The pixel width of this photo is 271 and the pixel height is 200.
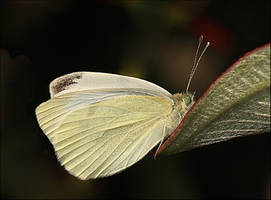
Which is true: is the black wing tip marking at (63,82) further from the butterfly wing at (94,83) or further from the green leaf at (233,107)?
the green leaf at (233,107)

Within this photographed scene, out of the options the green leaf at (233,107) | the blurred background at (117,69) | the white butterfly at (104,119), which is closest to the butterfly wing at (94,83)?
the white butterfly at (104,119)

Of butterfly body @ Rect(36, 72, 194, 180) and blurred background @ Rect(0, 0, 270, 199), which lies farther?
blurred background @ Rect(0, 0, 270, 199)

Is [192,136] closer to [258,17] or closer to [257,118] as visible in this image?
[257,118]

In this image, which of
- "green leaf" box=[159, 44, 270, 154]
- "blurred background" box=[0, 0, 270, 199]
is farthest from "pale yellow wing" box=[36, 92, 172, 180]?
"green leaf" box=[159, 44, 270, 154]

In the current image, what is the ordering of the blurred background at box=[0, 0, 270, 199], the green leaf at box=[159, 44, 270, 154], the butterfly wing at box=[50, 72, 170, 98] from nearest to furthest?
the green leaf at box=[159, 44, 270, 154], the butterfly wing at box=[50, 72, 170, 98], the blurred background at box=[0, 0, 270, 199]

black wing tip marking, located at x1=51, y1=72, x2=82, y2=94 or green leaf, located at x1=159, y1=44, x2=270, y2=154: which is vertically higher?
green leaf, located at x1=159, y1=44, x2=270, y2=154

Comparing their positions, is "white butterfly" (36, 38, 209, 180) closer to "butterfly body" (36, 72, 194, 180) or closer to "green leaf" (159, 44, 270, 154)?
"butterfly body" (36, 72, 194, 180)

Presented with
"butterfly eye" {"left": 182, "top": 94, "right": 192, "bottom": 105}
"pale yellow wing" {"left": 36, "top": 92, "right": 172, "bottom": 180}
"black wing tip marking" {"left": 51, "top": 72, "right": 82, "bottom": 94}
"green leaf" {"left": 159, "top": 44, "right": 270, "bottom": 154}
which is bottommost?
"pale yellow wing" {"left": 36, "top": 92, "right": 172, "bottom": 180}

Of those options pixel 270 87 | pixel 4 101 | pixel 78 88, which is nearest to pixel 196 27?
pixel 78 88

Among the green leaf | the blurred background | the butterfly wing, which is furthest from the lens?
the blurred background
